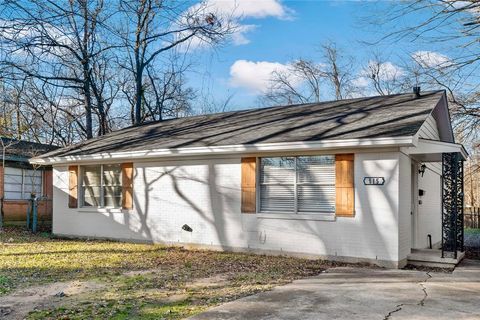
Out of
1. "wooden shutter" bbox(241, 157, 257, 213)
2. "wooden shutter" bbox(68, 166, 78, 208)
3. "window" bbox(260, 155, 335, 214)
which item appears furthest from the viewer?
"wooden shutter" bbox(68, 166, 78, 208)

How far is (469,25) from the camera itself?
757 centimetres

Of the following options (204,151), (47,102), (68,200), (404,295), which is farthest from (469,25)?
(47,102)

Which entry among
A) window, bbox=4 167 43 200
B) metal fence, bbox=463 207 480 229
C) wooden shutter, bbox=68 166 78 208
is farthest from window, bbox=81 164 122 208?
metal fence, bbox=463 207 480 229

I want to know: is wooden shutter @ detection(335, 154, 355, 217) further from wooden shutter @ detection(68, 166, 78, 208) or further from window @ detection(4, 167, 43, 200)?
window @ detection(4, 167, 43, 200)

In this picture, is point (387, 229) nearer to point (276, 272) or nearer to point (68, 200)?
point (276, 272)

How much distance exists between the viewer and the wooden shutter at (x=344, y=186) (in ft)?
30.6

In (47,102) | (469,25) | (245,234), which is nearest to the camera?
(469,25)

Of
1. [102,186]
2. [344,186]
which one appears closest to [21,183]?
[102,186]

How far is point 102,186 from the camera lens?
13.4 meters

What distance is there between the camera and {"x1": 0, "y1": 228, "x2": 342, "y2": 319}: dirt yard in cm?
564

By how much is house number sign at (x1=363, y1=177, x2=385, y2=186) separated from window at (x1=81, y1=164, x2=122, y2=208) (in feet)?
23.8

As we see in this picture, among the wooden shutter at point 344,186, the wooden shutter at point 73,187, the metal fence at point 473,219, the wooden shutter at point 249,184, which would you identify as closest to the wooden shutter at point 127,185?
the wooden shutter at point 73,187

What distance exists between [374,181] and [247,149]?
9.46 ft

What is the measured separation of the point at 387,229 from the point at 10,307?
6738 millimetres
